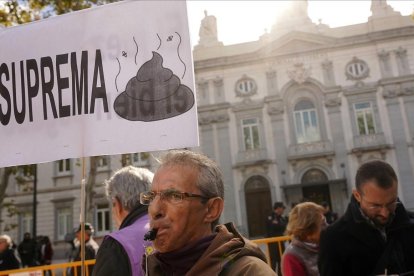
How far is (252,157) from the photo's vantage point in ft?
78.0

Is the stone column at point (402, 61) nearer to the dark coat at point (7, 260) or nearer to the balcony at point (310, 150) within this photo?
the balcony at point (310, 150)

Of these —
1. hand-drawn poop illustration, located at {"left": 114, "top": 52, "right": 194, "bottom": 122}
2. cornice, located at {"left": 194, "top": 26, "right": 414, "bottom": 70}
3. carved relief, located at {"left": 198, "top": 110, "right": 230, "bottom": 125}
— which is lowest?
hand-drawn poop illustration, located at {"left": 114, "top": 52, "right": 194, "bottom": 122}

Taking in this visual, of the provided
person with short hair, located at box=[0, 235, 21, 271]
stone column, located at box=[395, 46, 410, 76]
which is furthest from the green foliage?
stone column, located at box=[395, 46, 410, 76]

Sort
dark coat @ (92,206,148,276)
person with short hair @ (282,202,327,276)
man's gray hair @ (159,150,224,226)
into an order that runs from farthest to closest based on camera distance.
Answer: person with short hair @ (282,202,327,276) < dark coat @ (92,206,148,276) < man's gray hair @ (159,150,224,226)

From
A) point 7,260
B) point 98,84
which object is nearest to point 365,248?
point 98,84

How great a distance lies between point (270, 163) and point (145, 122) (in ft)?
69.9

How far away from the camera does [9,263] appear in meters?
7.21

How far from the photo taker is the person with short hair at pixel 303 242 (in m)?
3.06

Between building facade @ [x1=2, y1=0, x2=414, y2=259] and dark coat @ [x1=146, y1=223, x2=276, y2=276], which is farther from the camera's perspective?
building facade @ [x1=2, y1=0, x2=414, y2=259]

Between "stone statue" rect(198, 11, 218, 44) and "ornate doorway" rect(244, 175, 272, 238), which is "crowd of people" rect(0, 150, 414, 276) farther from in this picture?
"stone statue" rect(198, 11, 218, 44)

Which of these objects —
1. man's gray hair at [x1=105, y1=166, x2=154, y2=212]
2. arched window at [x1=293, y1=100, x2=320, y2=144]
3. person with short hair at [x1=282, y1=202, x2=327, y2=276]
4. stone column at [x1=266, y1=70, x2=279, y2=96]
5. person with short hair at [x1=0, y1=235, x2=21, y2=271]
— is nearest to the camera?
man's gray hair at [x1=105, y1=166, x2=154, y2=212]

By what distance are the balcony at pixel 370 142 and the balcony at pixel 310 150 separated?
4.53ft

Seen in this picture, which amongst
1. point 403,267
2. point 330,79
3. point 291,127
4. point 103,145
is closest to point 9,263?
point 103,145

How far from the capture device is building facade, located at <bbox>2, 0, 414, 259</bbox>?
74.8 ft
